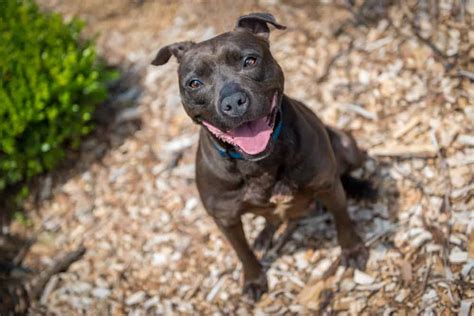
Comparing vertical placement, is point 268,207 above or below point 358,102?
above

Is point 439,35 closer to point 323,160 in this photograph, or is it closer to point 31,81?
point 323,160

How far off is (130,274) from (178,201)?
789mm

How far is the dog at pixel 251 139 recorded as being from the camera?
365 centimetres

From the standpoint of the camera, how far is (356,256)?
15.3 feet

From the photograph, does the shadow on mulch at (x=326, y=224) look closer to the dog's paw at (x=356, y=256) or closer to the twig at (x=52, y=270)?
the dog's paw at (x=356, y=256)

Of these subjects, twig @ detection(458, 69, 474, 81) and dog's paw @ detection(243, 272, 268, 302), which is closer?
dog's paw @ detection(243, 272, 268, 302)

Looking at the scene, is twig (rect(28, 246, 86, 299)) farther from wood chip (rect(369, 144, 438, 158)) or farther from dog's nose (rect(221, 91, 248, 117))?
wood chip (rect(369, 144, 438, 158))

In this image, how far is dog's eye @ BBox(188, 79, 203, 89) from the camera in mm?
3769

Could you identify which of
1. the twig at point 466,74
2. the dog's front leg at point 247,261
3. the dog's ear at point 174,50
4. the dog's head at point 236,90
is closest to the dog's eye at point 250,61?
the dog's head at point 236,90

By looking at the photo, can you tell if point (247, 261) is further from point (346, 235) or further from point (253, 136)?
point (253, 136)

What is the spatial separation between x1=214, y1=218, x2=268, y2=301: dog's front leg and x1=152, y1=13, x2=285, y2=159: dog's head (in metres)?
0.84

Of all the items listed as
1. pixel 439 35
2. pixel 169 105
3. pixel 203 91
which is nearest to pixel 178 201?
pixel 169 105

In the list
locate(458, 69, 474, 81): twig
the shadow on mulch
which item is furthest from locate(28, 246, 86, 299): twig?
locate(458, 69, 474, 81): twig

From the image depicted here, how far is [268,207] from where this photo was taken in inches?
166
